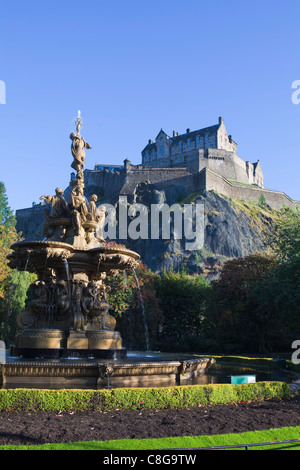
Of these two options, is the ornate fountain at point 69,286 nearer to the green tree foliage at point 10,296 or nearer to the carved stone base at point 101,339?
the carved stone base at point 101,339

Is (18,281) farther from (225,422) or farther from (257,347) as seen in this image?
(225,422)

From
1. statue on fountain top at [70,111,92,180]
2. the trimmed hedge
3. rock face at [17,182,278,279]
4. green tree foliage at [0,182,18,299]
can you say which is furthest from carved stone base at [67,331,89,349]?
rock face at [17,182,278,279]

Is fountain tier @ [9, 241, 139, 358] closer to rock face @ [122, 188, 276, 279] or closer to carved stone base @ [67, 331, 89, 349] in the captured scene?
carved stone base @ [67, 331, 89, 349]

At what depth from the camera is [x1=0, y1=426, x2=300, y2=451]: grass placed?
19.0ft

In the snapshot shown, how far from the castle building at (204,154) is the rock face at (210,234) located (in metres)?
10.7

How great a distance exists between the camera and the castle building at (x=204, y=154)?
306 feet

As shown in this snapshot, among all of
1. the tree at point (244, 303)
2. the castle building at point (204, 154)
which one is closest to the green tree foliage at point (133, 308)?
the tree at point (244, 303)

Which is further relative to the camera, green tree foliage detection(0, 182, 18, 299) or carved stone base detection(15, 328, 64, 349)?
green tree foliage detection(0, 182, 18, 299)

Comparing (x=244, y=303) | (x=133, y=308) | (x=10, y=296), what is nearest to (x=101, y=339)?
(x=10, y=296)

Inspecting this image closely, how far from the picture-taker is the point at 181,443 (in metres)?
6.05

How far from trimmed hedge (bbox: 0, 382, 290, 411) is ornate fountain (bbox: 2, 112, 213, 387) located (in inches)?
59.5

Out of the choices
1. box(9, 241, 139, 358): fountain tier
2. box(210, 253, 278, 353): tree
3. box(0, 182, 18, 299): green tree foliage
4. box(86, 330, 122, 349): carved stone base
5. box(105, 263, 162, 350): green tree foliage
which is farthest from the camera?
box(210, 253, 278, 353): tree
